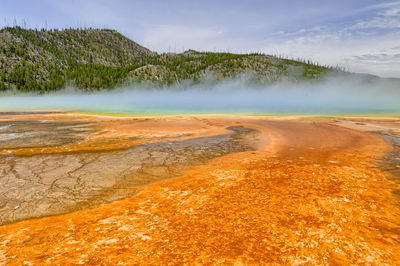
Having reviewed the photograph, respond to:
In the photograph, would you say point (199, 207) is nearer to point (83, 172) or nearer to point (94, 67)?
point (83, 172)

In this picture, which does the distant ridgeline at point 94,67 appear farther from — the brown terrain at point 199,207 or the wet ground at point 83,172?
the brown terrain at point 199,207

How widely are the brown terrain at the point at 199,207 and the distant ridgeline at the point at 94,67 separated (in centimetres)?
11166

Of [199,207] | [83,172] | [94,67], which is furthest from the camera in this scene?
[94,67]

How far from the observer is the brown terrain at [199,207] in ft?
9.49

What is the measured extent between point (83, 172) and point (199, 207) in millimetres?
3873

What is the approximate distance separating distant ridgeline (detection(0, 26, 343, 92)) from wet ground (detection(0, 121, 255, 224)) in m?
109

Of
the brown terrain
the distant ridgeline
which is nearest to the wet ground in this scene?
the brown terrain

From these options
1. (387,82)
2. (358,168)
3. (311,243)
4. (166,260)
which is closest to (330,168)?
(358,168)

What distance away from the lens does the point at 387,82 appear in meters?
144

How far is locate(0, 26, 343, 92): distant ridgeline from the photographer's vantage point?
102562 mm

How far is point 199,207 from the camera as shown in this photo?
4172 millimetres

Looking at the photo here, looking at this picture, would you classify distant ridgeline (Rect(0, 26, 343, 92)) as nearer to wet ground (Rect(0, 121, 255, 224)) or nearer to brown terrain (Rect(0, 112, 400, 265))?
wet ground (Rect(0, 121, 255, 224))

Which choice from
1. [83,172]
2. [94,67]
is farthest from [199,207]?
[94,67]

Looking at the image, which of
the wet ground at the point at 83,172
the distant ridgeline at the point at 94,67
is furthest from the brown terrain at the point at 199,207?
the distant ridgeline at the point at 94,67
